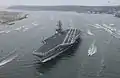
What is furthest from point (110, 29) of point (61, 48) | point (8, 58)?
point (8, 58)

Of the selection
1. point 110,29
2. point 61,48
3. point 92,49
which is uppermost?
point 61,48

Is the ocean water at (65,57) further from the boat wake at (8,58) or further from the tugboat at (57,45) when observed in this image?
the tugboat at (57,45)

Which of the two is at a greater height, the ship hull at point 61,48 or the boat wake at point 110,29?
the ship hull at point 61,48

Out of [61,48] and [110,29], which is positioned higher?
[61,48]

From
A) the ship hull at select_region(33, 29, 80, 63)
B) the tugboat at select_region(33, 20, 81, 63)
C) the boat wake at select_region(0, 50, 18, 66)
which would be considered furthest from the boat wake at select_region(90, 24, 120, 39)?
the boat wake at select_region(0, 50, 18, 66)

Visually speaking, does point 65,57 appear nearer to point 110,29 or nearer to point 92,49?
point 92,49

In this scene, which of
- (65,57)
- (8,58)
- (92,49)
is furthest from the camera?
(92,49)

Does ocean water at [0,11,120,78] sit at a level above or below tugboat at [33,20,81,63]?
below

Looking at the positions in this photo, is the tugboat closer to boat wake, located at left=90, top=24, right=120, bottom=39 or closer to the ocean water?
the ocean water

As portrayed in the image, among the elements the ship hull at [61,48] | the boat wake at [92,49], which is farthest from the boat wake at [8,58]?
the boat wake at [92,49]
